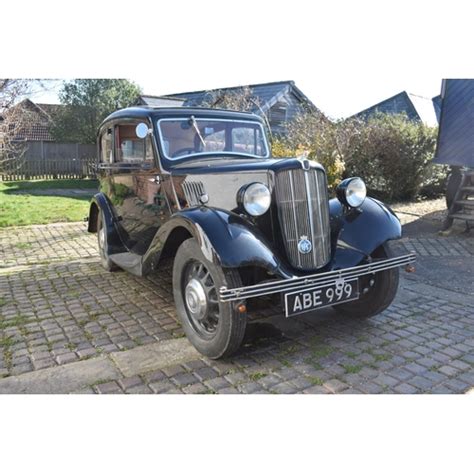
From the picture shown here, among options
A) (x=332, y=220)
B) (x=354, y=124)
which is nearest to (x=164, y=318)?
(x=332, y=220)

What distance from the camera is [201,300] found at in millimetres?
3086

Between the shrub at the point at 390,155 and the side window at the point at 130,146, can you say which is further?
the shrub at the point at 390,155

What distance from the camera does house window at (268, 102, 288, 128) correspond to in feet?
55.0

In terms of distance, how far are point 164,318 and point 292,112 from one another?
15175 millimetres

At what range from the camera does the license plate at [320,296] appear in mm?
2795

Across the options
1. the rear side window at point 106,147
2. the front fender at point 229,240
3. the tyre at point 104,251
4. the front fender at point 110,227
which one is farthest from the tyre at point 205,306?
the rear side window at point 106,147

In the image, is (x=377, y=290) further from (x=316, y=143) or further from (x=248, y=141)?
(x=316, y=143)

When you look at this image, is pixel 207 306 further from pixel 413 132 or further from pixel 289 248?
pixel 413 132

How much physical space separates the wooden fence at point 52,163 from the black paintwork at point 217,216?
13.4 m

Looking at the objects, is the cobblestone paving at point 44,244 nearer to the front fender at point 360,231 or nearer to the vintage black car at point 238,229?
the vintage black car at point 238,229

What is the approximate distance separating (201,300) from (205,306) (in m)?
0.05

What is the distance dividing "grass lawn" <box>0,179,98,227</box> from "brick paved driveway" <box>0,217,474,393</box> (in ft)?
12.5

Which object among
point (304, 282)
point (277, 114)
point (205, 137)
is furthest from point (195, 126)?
point (277, 114)

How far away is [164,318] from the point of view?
12.5 ft
